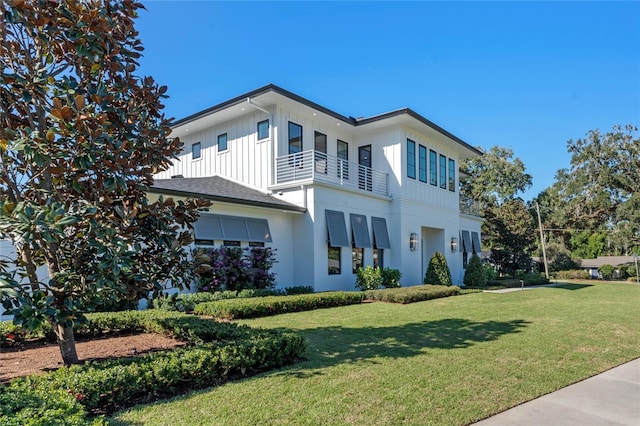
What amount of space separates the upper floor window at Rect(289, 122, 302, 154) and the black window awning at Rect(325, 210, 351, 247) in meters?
3.43

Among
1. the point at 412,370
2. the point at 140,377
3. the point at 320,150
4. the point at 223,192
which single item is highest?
the point at 320,150

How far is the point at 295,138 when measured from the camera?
59.8ft

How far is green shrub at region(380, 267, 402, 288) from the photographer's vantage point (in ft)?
60.0

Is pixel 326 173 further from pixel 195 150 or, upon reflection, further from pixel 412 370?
pixel 412 370

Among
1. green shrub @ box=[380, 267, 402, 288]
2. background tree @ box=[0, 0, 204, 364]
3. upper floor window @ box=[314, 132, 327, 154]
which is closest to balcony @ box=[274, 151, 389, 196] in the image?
upper floor window @ box=[314, 132, 327, 154]

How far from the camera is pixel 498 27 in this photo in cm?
1179

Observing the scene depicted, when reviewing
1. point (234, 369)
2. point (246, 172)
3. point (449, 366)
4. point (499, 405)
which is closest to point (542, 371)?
point (449, 366)

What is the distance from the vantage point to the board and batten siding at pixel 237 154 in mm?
17875

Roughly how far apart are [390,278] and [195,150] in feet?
40.9

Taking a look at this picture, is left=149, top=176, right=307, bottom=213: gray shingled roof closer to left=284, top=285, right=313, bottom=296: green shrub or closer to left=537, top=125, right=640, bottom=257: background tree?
left=284, top=285, right=313, bottom=296: green shrub

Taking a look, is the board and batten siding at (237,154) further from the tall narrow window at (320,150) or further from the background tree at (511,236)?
the background tree at (511,236)

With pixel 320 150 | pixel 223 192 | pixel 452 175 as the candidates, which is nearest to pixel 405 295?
pixel 223 192

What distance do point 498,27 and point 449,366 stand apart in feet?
33.8

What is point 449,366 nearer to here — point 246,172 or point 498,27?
point 498,27
